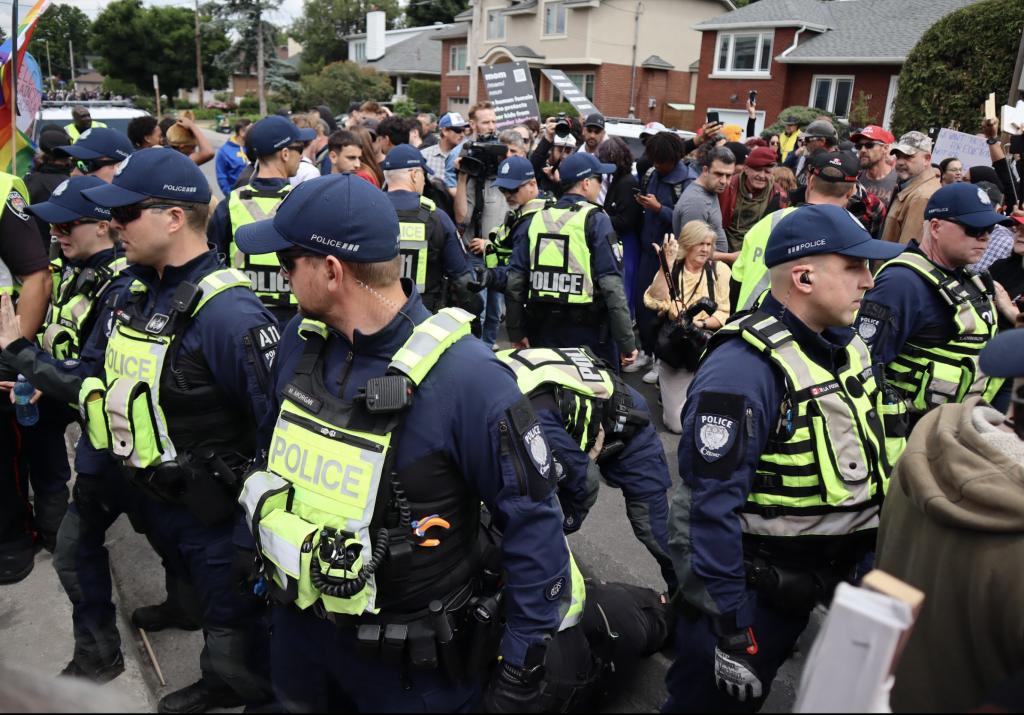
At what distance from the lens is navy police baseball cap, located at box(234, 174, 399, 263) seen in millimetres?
1962

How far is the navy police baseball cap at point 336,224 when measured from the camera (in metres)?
1.96

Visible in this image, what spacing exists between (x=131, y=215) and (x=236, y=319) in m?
0.58

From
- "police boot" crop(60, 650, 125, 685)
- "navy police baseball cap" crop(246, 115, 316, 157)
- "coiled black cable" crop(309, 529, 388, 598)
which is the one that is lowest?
"police boot" crop(60, 650, 125, 685)

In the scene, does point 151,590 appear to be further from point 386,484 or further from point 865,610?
point 865,610

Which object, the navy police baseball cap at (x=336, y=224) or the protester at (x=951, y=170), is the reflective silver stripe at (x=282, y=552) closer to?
the navy police baseball cap at (x=336, y=224)

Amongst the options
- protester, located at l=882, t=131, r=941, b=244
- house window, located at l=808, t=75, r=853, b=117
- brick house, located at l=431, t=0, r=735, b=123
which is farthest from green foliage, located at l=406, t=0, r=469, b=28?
protester, located at l=882, t=131, r=941, b=244

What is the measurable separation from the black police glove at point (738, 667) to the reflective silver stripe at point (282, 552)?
1340mm

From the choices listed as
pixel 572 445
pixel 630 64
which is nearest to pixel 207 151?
pixel 572 445

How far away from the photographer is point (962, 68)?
51.1ft

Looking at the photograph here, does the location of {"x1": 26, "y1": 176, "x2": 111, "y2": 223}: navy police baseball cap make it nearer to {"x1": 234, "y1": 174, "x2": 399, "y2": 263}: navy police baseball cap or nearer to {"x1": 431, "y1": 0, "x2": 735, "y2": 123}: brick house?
A: {"x1": 234, "y1": 174, "x2": 399, "y2": 263}: navy police baseball cap

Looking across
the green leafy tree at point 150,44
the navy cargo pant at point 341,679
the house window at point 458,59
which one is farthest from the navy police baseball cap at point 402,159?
the green leafy tree at point 150,44

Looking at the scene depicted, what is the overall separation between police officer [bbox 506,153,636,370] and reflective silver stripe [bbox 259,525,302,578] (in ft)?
Result: 11.6

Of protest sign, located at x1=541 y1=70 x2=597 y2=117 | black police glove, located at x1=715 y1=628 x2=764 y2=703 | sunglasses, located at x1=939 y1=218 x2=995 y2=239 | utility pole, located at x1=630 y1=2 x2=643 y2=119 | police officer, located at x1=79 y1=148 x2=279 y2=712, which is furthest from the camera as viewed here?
utility pole, located at x1=630 y1=2 x2=643 y2=119

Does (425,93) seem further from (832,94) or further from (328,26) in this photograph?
(328,26)
